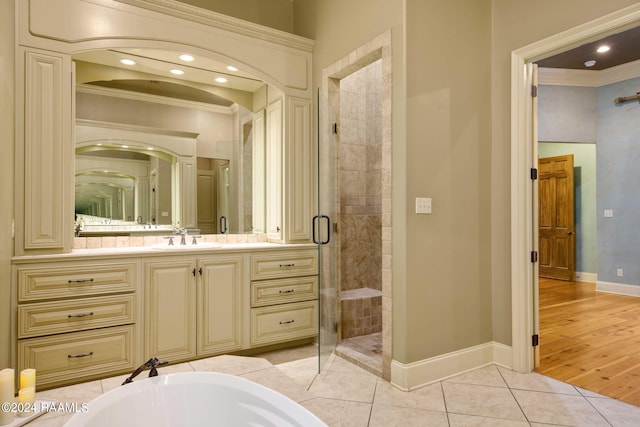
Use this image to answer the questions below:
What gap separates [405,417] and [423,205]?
52.2 inches

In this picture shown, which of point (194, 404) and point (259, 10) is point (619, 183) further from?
point (194, 404)

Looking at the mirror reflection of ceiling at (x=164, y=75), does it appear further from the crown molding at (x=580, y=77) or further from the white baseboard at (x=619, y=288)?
the white baseboard at (x=619, y=288)

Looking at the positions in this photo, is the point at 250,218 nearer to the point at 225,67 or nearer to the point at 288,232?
the point at 288,232

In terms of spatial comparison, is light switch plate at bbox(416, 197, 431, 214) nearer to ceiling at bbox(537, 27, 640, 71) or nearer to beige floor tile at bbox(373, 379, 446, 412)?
beige floor tile at bbox(373, 379, 446, 412)

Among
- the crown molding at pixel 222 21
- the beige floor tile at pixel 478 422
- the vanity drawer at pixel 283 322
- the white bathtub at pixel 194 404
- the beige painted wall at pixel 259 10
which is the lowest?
the beige floor tile at pixel 478 422

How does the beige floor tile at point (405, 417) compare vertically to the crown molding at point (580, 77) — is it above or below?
below

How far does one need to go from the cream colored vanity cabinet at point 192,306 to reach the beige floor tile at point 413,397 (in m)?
Answer: 1.22

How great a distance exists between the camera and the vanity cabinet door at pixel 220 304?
2922mm

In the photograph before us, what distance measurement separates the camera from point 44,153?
2531 mm

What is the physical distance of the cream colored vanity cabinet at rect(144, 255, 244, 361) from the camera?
2.72 metres

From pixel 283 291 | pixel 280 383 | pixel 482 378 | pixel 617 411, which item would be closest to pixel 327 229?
pixel 283 291

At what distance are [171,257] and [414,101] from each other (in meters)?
2.06

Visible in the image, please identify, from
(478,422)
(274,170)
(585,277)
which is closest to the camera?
(478,422)

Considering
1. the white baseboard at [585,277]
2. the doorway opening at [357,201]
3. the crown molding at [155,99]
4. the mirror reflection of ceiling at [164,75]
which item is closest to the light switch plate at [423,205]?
the doorway opening at [357,201]
